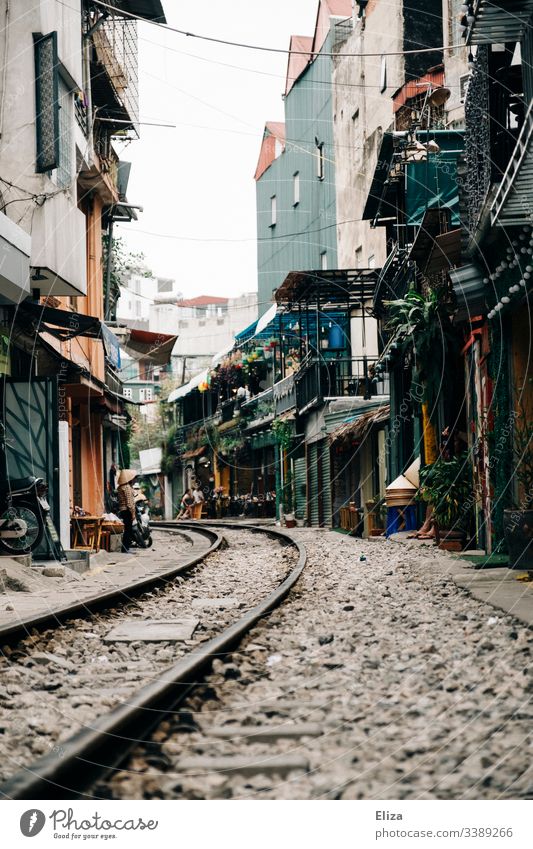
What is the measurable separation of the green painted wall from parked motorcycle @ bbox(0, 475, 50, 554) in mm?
8051

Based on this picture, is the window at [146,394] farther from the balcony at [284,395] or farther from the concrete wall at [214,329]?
the balcony at [284,395]

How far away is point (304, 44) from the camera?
12953 mm

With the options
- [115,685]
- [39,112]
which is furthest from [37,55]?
[115,685]

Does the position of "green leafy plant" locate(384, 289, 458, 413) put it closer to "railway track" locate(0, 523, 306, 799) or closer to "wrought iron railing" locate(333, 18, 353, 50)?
"railway track" locate(0, 523, 306, 799)

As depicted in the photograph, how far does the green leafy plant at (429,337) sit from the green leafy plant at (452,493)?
1.44 metres

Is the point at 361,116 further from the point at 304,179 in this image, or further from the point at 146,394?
the point at 146,394

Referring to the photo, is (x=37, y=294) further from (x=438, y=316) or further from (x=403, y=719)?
(x=403, y=719)

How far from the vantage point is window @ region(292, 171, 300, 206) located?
2436cm

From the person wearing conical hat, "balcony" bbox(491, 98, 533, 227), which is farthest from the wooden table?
"balcony" bbox(491, 98, 533, 227)

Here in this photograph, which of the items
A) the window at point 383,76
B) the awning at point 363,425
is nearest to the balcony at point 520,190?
the awning at point 363,425

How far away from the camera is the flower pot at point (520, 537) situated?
10281 mm

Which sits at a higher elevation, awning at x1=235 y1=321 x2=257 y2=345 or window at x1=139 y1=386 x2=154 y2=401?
awning at x1=235 y1=321 x2=257 y2=345

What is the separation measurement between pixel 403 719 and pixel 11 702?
1929 millimetres

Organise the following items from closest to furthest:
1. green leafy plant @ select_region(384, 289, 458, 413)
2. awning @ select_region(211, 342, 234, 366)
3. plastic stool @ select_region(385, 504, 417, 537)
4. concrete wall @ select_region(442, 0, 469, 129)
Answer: green leafy plant @ select_region(384, 289, 458, 413) → plastic stool @ select_region(385, 504, 417, 537) → concrete wall @ select_region(442, 0, 469, 129) → awning @ select_region(211, 342, 234, 366)
